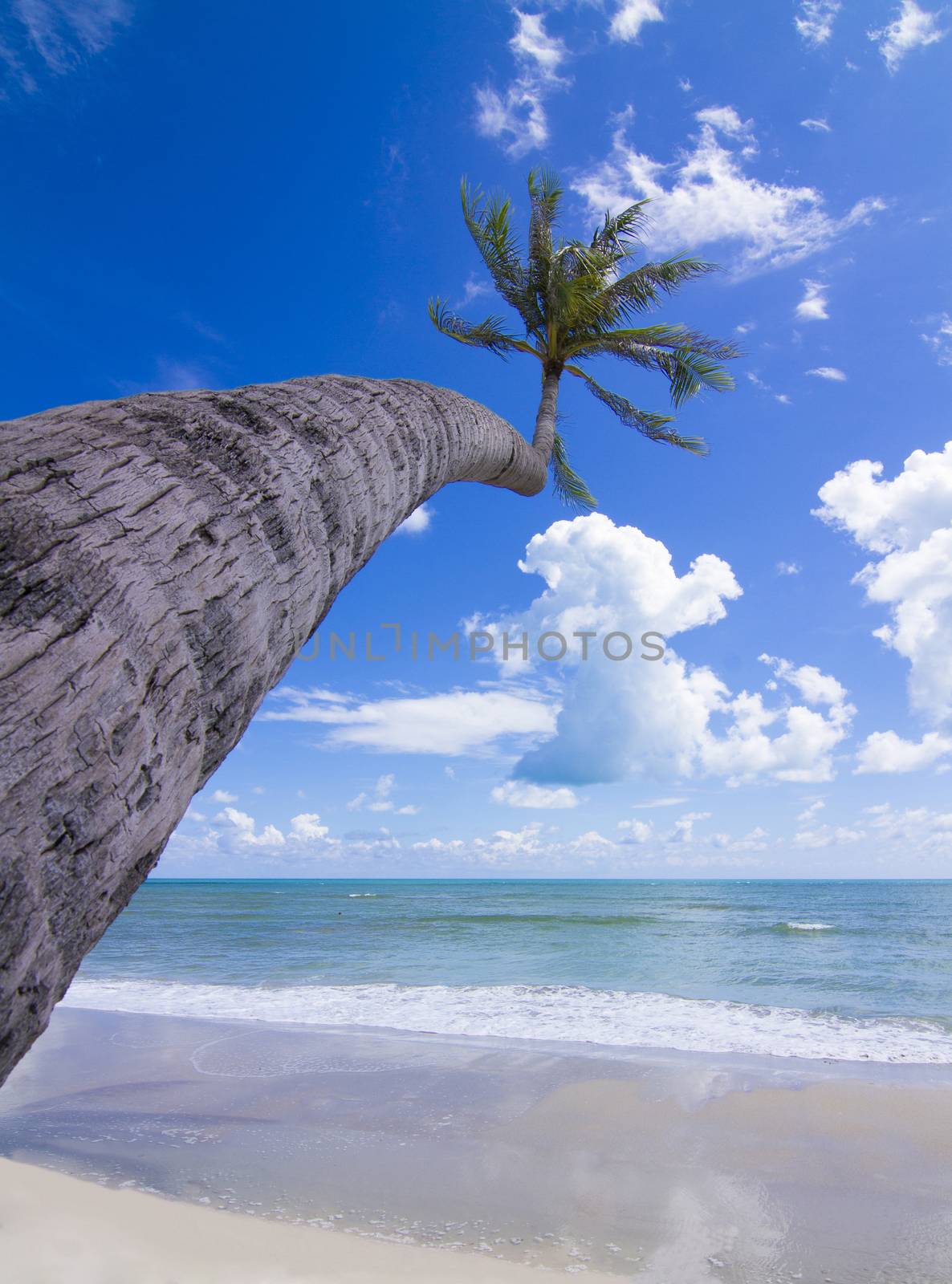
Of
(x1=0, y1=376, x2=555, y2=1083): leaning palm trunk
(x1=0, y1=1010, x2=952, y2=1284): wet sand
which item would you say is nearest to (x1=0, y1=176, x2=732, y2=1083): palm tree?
(x1=0, y1=376, x2=555, y2=1083): leaning palm trunk

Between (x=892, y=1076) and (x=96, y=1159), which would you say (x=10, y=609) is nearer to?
(x=96, y=1159)

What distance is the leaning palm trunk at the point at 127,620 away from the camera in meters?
0.97

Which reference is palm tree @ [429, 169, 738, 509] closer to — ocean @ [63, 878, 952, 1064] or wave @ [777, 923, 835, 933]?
ocean @ [63, 878, 952, 1064]

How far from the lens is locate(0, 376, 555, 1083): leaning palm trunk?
0.97m

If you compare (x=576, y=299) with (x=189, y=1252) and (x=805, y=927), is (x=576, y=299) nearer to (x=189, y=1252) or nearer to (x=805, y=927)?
(x=189, y=1252)

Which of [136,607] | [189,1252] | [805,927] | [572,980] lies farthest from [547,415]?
[805,927]

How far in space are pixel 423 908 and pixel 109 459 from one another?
42003 mm

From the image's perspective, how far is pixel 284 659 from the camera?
71.6 inches

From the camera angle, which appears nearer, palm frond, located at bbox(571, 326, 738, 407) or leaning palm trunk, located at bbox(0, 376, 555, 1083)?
leaning palm trunk, located at bbox(0, 376, 555, 1083)

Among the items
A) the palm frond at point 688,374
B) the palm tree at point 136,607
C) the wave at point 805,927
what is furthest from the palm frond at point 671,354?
the wave at point 805,927

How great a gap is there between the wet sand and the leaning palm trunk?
14.4 ft

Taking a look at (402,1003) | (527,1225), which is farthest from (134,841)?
(402,1003)

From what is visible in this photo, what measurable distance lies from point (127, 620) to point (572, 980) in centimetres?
1548

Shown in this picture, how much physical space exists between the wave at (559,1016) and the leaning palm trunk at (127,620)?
31.2ft
